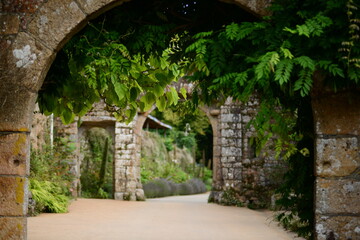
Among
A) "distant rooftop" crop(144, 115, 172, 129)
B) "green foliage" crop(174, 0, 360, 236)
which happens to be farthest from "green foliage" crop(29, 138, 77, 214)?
"distant rooftop" crop(144, 115, 172, 129)

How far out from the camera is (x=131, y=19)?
319 cm

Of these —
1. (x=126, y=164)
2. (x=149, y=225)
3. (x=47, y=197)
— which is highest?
(x=126, y=164)

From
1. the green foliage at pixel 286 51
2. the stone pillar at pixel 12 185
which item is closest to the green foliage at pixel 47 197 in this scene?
the stone pillar at pixel 12 185

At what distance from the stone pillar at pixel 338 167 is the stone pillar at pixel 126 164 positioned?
10218mm

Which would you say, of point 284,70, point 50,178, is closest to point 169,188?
point 50,178

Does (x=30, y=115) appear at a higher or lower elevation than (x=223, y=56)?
lower

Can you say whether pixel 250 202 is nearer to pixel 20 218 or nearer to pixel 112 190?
pixel 112 190

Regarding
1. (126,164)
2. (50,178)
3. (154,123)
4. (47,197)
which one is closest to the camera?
(47,197)

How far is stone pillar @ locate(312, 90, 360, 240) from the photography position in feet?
9.30

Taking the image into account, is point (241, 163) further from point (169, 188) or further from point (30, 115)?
point (30, 115)

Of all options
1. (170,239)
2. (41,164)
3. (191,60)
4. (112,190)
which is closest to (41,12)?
(191,60)

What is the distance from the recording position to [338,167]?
2871 millimetres

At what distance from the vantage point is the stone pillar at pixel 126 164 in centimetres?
1284

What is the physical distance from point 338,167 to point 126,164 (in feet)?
34.0
